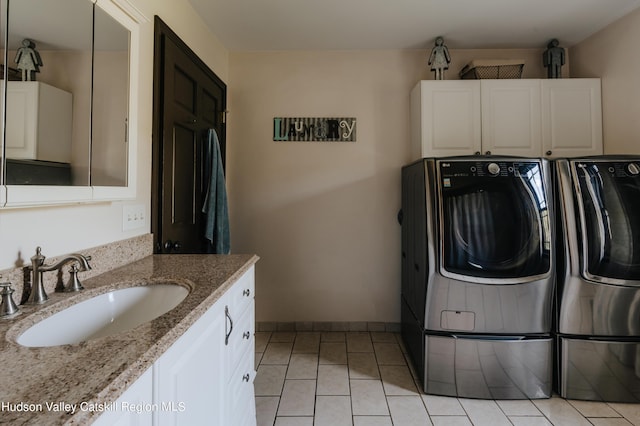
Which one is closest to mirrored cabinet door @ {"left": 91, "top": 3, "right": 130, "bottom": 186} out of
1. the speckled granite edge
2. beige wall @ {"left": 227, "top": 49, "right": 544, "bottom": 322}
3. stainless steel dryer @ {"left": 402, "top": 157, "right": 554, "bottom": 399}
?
the speckled granite edge

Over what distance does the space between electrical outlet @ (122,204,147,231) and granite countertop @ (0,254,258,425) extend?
48cm

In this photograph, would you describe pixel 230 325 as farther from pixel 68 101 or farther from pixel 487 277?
pixel 487 277

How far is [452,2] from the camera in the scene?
2.12 metres

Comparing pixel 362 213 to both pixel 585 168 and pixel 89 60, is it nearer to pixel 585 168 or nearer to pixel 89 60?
pixel 585 168

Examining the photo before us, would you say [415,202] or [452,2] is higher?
[452,2]

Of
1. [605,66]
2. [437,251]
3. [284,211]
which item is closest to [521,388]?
[437,251]

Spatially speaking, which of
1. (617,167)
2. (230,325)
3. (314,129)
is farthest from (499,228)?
(314,129)

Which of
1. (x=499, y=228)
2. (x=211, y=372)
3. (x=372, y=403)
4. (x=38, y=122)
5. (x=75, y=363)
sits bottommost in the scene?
(x=372, y=403)

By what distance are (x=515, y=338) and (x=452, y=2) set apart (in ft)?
7.15

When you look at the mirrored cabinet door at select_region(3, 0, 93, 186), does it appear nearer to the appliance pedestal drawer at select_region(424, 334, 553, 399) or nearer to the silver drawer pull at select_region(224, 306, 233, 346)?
the silver drawer pull at select_region(224, 306, 233, 346)

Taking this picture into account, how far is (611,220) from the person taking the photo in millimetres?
1838

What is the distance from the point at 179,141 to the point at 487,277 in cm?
203

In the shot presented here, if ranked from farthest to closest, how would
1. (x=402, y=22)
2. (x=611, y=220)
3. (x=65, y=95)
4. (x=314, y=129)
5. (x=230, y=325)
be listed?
(x=314, y=129), (x=402, y=22), (x=611, y=220), (x=230, y=325), (x=65, y=95)

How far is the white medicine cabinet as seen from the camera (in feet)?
2.95
